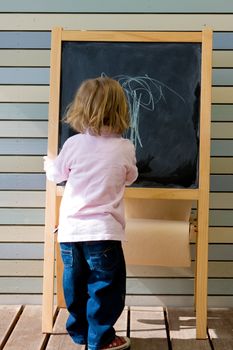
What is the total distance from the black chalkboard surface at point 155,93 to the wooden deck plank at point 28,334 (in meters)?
1.04

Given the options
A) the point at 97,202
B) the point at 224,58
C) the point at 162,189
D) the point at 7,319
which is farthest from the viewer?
the point at 224,58

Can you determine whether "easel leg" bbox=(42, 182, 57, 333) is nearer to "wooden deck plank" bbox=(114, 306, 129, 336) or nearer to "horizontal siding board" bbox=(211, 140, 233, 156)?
"wooden deck plank" bbox=(114, 306, 129, 336)

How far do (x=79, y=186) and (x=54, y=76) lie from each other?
2.72 ft

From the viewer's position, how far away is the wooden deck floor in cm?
329

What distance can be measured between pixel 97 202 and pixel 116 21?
60.5 inches

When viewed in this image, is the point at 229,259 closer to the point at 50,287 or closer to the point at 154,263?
the point at 154,263

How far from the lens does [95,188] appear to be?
2.96 meters

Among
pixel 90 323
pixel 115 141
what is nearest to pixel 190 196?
pixel 115 141

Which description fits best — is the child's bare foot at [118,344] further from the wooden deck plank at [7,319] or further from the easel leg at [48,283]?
the wooden deck plank at [7,319]

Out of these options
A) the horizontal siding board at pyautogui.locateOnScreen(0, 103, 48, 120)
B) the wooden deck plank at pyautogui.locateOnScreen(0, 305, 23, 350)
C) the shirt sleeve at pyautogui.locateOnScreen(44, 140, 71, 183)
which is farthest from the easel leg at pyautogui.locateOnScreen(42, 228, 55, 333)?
the horizontal siding board at pyautogui.locateOnScreen(0, 103, 48, 120)

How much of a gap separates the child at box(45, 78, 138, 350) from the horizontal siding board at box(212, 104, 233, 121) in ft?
3.64

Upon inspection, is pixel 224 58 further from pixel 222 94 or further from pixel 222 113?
pixel 222 113

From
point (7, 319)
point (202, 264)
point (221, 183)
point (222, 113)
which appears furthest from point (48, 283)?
point (222, 113)

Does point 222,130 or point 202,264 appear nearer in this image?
point 202,264
